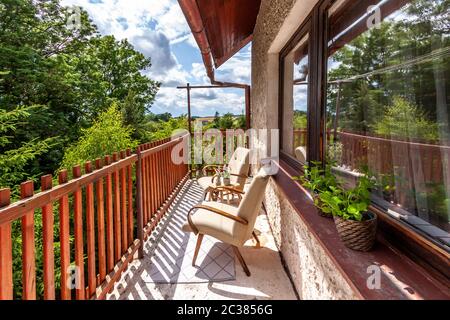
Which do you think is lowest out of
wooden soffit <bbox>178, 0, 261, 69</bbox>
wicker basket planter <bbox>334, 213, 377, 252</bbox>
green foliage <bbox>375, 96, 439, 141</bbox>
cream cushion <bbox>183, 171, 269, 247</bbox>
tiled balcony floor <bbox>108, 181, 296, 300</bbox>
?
tiled balcony floor <bbox>108, 181, 296, 300</bbox>

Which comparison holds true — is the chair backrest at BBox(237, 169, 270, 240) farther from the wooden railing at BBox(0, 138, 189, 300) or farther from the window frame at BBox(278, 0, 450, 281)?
the wooden railing at BBox(0, 138, 189, 300)

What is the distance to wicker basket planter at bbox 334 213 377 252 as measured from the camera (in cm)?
110

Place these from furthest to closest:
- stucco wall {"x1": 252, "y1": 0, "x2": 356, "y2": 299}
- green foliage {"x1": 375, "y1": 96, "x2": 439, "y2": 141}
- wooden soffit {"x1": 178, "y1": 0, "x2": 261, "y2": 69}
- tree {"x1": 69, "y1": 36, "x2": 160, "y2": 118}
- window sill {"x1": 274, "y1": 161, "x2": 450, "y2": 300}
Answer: tree {"x1": 69, "y1": 36, "x2": 160, "y2": 118}, wooden soffit {"x1": 178, "y1": 0, "x2": 261, "y2": 69}, stucco wall {"x1": 252, "y1": 0, "x2": 356, "y2": 299}, green foliage {"x1": 375, "y1": 96, "x2": 439, "y2": 141}, window sill {"x1": 274, "y1": 161, "x2": 450, "y2": 300}

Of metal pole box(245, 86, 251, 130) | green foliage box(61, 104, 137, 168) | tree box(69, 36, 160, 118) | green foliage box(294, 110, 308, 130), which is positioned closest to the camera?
green foliage box(294, 110, 308, 130)

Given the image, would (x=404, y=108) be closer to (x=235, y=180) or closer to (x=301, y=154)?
(x=301, y=154)

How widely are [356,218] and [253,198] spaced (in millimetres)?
1007

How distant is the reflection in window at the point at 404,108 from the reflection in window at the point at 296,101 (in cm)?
80

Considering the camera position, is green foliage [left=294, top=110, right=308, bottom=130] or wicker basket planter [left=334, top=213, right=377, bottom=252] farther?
green foliage [left=294, top=110, right=308, bottom=130]

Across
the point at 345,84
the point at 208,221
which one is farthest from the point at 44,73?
the point at 345,84

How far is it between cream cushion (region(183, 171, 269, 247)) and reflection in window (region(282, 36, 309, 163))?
2.19 feet

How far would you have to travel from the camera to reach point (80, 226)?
63.8 inches

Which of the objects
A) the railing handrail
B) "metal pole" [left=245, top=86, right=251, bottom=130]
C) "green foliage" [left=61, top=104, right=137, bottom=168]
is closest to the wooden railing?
the railing handrail
